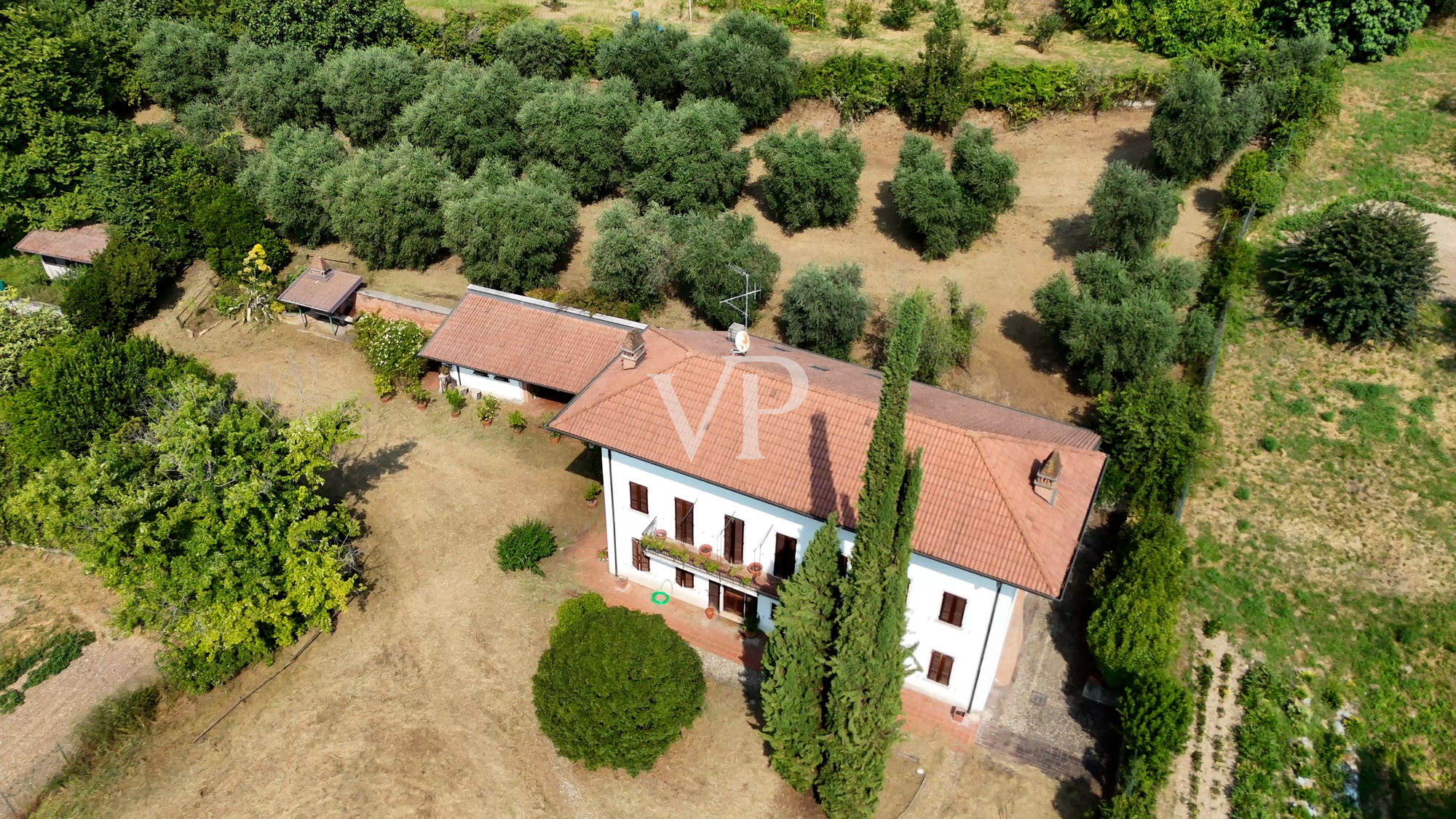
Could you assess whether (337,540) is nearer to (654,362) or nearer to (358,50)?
(654,362)

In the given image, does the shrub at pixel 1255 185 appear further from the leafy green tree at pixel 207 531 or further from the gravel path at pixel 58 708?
the gravel path at pixel 58 708

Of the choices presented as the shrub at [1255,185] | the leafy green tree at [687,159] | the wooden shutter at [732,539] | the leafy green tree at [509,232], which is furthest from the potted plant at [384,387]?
the shrub at [1255,185]

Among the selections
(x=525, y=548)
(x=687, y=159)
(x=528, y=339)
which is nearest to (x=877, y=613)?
(x=525, y=548)

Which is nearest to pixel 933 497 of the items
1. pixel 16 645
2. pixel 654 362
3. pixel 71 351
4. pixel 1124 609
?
pixel 1124 609

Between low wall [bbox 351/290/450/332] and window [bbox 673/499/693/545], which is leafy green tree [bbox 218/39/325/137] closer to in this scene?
low wall [bbox 351/290/450/332]

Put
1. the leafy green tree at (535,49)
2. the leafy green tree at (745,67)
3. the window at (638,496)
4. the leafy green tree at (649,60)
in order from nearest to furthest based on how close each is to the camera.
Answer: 1. the window at (638,496)
2. the leafy green tree at (745,67)
3. the leafy green tree at (649,60)
4. the leafy green tree at (535,49)

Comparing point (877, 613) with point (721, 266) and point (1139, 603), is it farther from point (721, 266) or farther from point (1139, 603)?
point (721, 266)

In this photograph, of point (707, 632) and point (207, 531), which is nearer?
point (207, 531)
